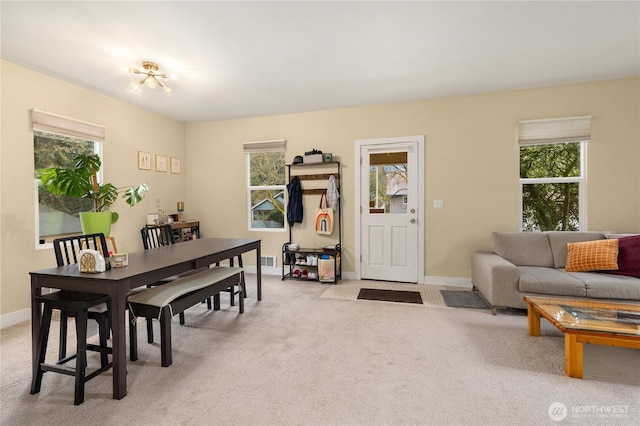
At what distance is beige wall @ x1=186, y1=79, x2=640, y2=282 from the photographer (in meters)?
3.52

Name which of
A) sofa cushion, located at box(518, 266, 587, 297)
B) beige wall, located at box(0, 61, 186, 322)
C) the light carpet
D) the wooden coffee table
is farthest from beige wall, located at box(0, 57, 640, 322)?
the wooden coffee table

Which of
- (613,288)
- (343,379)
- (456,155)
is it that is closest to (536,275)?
(613,288)

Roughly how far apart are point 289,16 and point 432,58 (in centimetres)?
148

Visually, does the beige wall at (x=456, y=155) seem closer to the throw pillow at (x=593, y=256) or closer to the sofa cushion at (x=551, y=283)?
the throw pillow at (x=593, y=256)

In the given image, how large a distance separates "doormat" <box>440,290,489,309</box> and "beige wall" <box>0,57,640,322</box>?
1.30 feet

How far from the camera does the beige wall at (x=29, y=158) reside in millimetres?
2852

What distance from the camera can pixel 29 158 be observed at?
3.02 m

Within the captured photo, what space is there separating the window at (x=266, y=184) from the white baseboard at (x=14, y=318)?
2793 mm

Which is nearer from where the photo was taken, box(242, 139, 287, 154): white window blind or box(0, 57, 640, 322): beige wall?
box(0, 57, 640, 322): beige wall

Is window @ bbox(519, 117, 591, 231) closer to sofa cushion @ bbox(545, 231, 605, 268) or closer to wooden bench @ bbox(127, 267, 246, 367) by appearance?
sofa cushion @ bbox(545, 231, 605, 268)

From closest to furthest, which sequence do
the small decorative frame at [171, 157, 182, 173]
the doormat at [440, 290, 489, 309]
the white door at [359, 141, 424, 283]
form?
1. the doormat at [440, 290, 489, 309]
2. the white door at [359, 141, 424, 283]
3. the small decorative frame at [171, 157, 182, 173]

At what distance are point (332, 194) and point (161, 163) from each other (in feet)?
8.87

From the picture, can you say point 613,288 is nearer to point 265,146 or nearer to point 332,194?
point 332,194

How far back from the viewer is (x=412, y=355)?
7.38ft
